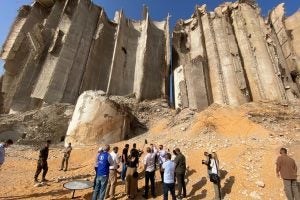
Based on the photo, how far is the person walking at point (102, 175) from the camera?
24.5ft

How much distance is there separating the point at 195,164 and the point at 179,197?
336cm

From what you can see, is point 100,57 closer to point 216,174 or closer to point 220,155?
point 220,155

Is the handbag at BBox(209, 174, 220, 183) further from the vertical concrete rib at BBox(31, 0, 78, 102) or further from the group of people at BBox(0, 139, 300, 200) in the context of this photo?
the vertical concrete rib at BBox(31, 0, 78, 102)

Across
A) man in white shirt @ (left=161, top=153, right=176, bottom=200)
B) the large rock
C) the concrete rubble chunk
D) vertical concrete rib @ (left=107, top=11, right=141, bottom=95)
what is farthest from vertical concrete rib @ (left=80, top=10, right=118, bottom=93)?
man in white shirt @ (left=161, top=153, right=176, bottom=200)

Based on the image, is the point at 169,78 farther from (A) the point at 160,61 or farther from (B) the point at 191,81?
(B) the point at 191,81

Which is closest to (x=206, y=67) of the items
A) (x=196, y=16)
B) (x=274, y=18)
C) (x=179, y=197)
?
(x=196, y=16)

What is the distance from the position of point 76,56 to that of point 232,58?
57.2ft

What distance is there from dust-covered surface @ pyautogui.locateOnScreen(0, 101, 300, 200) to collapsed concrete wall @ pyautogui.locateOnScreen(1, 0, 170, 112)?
29.7 ft

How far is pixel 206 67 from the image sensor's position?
32031 millimetres

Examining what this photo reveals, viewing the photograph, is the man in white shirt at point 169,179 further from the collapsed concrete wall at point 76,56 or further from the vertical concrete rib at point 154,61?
the vertical concrete rib at point 154,61

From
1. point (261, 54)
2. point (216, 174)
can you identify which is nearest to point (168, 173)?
point (216, 174)

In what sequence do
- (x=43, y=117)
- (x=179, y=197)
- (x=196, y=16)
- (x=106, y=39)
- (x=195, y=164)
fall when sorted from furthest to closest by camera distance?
(x=196, y=16) → (x=106, y=39) → (x=43, y=117) → (x=195, y=164) → (x=179, y=197)

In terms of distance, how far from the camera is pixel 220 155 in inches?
488

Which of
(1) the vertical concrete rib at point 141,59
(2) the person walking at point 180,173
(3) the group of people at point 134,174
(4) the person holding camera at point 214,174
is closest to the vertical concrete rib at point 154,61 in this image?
(1) the vertical concrete rib at point 141,59
